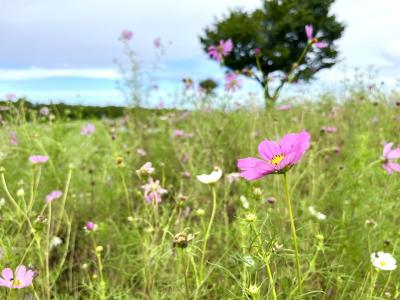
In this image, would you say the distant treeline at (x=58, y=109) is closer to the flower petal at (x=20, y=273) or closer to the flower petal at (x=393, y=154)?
the flower petal at (x=20, y=273)

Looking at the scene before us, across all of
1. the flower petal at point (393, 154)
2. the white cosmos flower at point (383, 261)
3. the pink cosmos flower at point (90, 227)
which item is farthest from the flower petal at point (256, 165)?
the flower petal at point (393, 154)

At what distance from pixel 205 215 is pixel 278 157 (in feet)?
4.23

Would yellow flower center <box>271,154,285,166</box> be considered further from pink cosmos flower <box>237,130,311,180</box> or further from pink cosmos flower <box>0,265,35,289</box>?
pink cosmos flower <box>0,265,35,289</box>

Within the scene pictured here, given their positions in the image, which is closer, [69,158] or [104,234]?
[104,234]

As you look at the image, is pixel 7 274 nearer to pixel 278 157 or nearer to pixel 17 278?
pixel 17 278

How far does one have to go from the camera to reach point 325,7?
61.0 ft

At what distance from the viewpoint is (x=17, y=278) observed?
118 cm

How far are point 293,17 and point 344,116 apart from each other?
1433 cm

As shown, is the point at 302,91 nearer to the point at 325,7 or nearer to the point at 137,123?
the point at 137,123

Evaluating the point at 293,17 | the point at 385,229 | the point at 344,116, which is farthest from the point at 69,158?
the point at 293,17

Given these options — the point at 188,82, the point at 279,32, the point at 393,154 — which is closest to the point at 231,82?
the point at 188,82

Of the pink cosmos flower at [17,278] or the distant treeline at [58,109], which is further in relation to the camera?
the distant treeline at [58,109]

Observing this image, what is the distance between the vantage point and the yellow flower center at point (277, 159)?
3.17 ft

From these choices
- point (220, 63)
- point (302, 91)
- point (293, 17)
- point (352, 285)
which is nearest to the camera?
point (352, 285)
